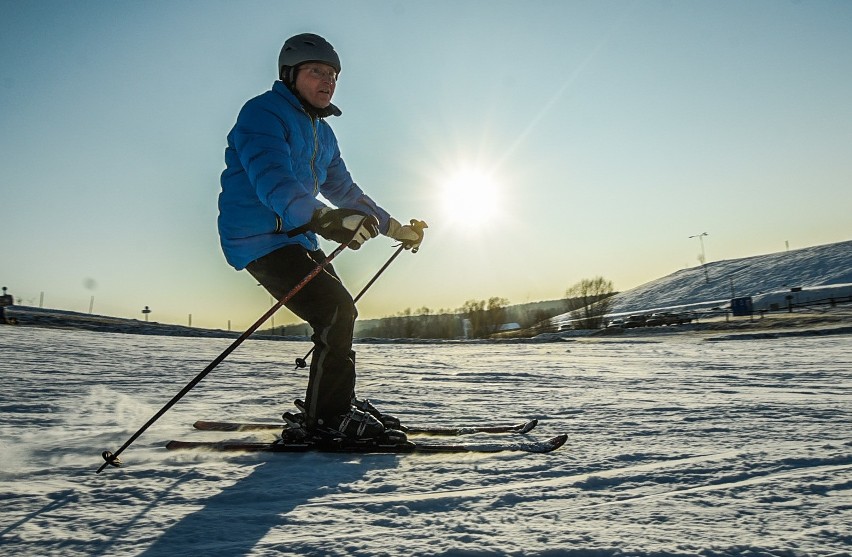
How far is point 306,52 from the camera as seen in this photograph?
308 cm

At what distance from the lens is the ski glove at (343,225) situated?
269cm

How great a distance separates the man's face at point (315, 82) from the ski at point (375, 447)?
1.98 meters

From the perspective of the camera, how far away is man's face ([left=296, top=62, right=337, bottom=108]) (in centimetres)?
313

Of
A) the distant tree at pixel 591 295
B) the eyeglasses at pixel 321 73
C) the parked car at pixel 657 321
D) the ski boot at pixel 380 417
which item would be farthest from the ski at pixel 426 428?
the distant tree at pixel 591 295

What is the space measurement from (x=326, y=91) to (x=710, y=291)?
96222mm

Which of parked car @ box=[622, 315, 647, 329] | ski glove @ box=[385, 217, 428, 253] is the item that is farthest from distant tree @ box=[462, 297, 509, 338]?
ski glove @ box=[385, 217, 428, 253]

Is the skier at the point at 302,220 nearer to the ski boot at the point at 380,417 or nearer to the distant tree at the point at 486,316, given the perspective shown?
the ski boot at the point at 380,417

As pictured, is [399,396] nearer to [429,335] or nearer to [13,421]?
[13,421]

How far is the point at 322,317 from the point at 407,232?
114 centimetres

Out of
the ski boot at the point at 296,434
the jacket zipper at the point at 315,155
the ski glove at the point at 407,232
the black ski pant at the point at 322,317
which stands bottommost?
the ski boot at the point at 296,434

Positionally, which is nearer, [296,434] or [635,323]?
[296,434]

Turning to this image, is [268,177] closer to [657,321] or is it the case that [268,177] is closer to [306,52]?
[306,52]

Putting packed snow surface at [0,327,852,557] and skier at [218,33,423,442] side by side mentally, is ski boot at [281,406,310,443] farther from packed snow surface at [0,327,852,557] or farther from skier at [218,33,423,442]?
packed snow surface at [0,327,852,557]

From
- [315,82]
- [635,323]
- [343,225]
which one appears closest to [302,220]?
[343,225]
